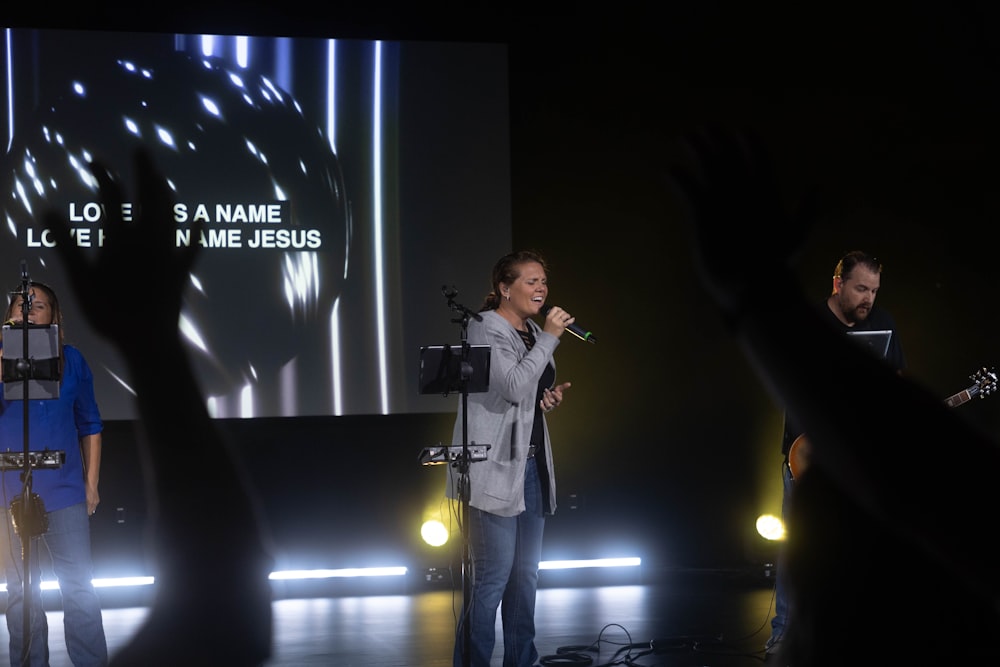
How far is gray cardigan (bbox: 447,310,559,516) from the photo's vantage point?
3543 millimetres

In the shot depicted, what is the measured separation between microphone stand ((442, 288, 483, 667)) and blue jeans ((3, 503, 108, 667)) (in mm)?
1320

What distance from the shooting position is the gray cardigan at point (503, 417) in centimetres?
354

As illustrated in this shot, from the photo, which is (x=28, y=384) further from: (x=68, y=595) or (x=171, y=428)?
(x=171, y=428)

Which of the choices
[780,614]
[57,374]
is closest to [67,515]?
[57,374]

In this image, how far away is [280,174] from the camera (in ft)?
19.5

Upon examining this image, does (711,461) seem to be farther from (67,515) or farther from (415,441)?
(67,515)

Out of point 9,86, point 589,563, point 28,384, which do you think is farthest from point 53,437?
point 589,563

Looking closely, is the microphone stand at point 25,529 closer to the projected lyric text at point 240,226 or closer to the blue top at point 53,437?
the blue top at point 53,437

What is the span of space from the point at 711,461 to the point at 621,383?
2.35 ft

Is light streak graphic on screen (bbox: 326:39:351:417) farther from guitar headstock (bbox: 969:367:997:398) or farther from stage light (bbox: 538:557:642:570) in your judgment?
guitar headstock (bbox: 969:367:997:398)

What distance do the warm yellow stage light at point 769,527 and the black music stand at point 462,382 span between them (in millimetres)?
3235

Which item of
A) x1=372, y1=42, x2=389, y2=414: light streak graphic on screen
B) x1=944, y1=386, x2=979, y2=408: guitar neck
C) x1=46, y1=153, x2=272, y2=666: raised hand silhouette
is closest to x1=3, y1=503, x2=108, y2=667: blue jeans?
x1=372, y1=42, x2=389, y2=414: light streak graphic on screen

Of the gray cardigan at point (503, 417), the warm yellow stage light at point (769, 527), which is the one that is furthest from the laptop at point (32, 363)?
the warm yellow stage light at point (769, 527)

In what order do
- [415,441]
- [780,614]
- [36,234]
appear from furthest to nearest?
[415,441], [36,234], [780,614]
